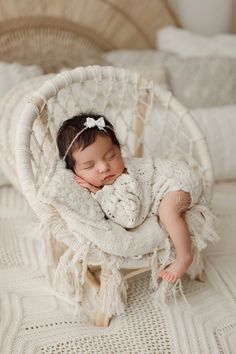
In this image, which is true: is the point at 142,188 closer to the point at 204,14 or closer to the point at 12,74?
the point at 12,74

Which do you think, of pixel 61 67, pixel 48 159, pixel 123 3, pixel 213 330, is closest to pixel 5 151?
pixel 48 159

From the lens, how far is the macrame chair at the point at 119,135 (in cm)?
116

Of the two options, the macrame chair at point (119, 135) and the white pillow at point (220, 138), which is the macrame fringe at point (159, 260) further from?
the white pillow at point (220, 138)

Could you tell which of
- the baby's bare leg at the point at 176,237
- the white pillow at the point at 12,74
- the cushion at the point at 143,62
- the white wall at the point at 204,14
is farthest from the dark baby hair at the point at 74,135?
the white wall at the point at 204,14

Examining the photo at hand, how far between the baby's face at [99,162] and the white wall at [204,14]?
1.32m

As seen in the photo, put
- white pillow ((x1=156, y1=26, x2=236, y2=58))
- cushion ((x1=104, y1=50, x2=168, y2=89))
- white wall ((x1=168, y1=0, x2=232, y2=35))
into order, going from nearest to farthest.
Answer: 1. cushion ((x1=104, y1=50, x2=168, y2=89))
2. white pillow ((x1=156, y1=26, x2=236, y2=58))
3. white wall ((x1=168, y1=0, x2=232, y2=35))

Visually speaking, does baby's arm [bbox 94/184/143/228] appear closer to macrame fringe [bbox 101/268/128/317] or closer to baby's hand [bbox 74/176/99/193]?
baby's hand [bbox 74/176/99/193]

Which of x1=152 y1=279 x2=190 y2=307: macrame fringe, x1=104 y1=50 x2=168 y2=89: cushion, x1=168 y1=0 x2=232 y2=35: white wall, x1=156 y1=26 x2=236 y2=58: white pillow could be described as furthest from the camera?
x1=168 y1=0 x2=232 y2=35: white wall

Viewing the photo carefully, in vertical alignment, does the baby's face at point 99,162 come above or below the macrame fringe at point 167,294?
above

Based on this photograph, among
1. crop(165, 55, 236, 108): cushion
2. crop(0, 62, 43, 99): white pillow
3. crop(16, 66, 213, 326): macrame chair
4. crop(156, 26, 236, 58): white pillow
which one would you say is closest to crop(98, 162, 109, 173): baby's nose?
crop(16, 66, 213, 326): macrame chair

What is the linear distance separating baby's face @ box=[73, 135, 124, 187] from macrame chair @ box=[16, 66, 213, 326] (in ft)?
0.40

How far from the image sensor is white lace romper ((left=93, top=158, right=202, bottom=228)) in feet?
3.87

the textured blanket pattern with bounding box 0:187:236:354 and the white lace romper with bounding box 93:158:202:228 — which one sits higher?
the white lace romper with bounding box 93:158:202:228

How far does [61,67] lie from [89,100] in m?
0.27
